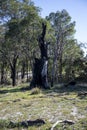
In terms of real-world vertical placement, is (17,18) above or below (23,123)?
above

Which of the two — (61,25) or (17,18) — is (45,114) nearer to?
(17,18)

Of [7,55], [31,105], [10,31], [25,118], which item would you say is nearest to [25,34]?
[10,31]

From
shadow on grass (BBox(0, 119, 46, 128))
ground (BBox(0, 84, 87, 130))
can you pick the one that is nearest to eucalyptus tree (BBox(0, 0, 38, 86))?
ground (BBox(0, 84, 87, 130))

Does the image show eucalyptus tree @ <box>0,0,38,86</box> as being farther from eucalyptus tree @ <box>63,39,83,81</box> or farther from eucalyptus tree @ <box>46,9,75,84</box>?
eucalyptus tree @ <box>63,39,83,81</box>

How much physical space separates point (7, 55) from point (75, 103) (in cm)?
2410

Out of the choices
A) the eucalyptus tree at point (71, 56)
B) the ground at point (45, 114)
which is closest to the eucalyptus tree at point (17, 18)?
the eucalyptus tree at point (71, 56)

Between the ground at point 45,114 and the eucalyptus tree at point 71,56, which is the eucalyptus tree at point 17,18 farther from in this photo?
the ground at point 45,114

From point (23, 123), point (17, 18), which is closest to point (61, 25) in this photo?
point (17, 18)

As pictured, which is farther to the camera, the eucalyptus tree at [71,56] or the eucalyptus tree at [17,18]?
the eucalyptus tree at [71,56]

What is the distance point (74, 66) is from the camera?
39.9m

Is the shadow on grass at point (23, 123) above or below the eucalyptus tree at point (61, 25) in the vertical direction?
below

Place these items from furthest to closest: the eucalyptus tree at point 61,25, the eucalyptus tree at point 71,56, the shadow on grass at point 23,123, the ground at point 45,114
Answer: the eucalyptus tree at point 71,56 < the eucalyptus tree at point 61,25 < the shadow on grass at point 23,123 < the ground at point 45,114

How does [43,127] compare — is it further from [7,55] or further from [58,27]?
[58,27]

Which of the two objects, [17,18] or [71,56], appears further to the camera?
[71,56]
